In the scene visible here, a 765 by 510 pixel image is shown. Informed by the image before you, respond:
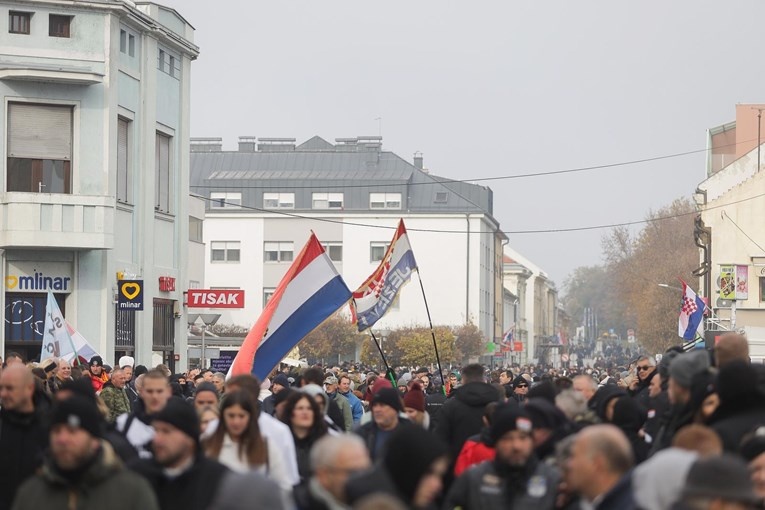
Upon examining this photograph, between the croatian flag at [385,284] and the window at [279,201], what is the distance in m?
78.8

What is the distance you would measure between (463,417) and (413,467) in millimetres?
5873

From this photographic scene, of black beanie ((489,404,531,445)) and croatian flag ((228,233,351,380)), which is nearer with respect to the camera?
black beanie ((489,404,531,445))

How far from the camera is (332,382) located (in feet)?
74.6

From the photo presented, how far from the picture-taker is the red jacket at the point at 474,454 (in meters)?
10.6

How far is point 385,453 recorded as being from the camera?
6.83m

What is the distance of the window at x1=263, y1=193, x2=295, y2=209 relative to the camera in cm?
10419

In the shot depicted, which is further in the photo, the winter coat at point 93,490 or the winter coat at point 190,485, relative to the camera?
the winter coat at point 190,485

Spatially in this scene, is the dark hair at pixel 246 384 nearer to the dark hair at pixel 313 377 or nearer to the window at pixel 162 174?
the dark hair at pixel 313 377

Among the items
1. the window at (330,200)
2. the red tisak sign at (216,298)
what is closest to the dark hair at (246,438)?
the red tisak sign at (216,298)

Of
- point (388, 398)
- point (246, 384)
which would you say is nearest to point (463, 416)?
point (388, 398)

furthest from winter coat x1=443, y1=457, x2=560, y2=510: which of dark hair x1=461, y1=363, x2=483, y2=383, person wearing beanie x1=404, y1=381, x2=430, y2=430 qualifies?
dark hair x1=461, y1=363, x2=483, y2=383

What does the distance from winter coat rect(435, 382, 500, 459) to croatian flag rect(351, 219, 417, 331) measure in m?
12.0

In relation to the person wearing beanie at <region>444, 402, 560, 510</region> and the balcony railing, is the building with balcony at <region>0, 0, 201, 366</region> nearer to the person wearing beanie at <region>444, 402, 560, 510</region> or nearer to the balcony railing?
the balcony railing

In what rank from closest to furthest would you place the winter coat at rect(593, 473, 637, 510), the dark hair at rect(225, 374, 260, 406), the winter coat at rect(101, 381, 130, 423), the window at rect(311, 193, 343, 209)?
the winter coat at rect(593, 473, 637, 510) < the dark hair at rect(225, 374, 260, 406) < the winter coat at rect(101, 381, 130, 423) < the window at rect(311, 193, 343, 209)
